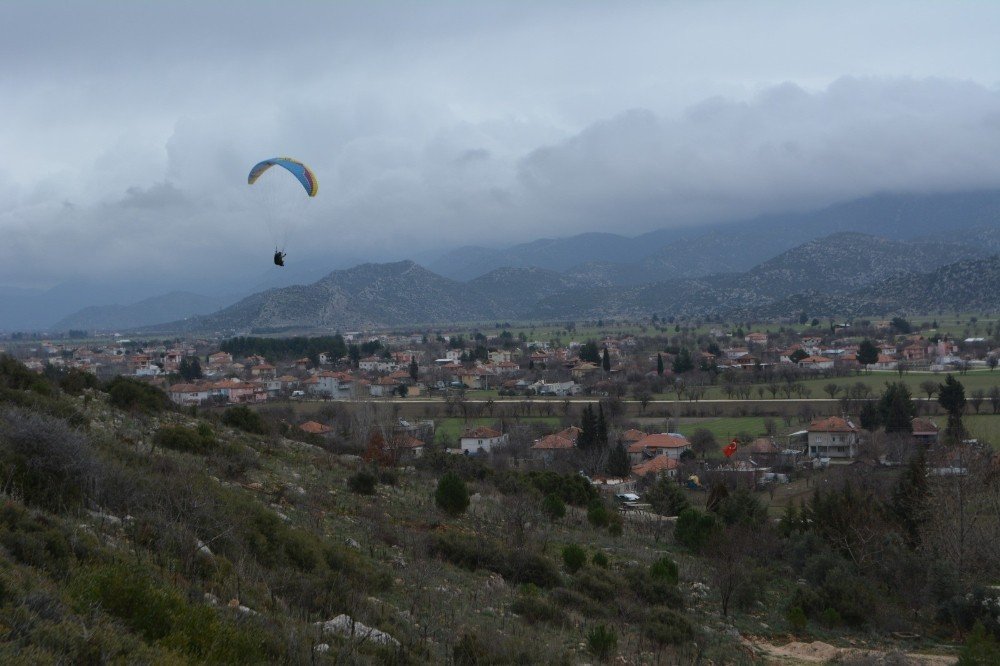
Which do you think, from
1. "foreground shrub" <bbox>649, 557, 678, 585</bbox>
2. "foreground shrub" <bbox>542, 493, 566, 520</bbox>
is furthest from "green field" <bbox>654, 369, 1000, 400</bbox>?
"foreground shrub" <bbox>649, 557, 678, 585</bbox>

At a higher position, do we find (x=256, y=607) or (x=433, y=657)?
(x=256, y=607)

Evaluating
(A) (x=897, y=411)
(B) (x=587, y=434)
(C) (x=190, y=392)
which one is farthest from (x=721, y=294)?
(B) (x=587, y=434)

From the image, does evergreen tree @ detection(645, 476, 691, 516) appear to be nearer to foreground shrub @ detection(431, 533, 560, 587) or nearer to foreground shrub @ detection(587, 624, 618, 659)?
foreground shrub @ detection(431, 533, 560, 587)

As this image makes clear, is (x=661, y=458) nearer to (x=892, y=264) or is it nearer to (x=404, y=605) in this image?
(x=404, y=605)

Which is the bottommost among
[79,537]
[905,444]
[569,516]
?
[905,444]

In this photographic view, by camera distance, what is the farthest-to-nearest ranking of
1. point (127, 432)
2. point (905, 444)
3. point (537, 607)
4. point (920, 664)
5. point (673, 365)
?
point (673, 365) < point (905, 444) < point (127, 432) < point (920, 664) < point (537, 607)

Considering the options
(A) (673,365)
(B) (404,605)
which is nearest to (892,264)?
(A) (673,365)

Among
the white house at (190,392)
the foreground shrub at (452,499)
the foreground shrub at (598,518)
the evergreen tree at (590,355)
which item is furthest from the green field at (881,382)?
the foreground shrub at (452,499)

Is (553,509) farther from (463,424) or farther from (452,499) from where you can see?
(463,424)
